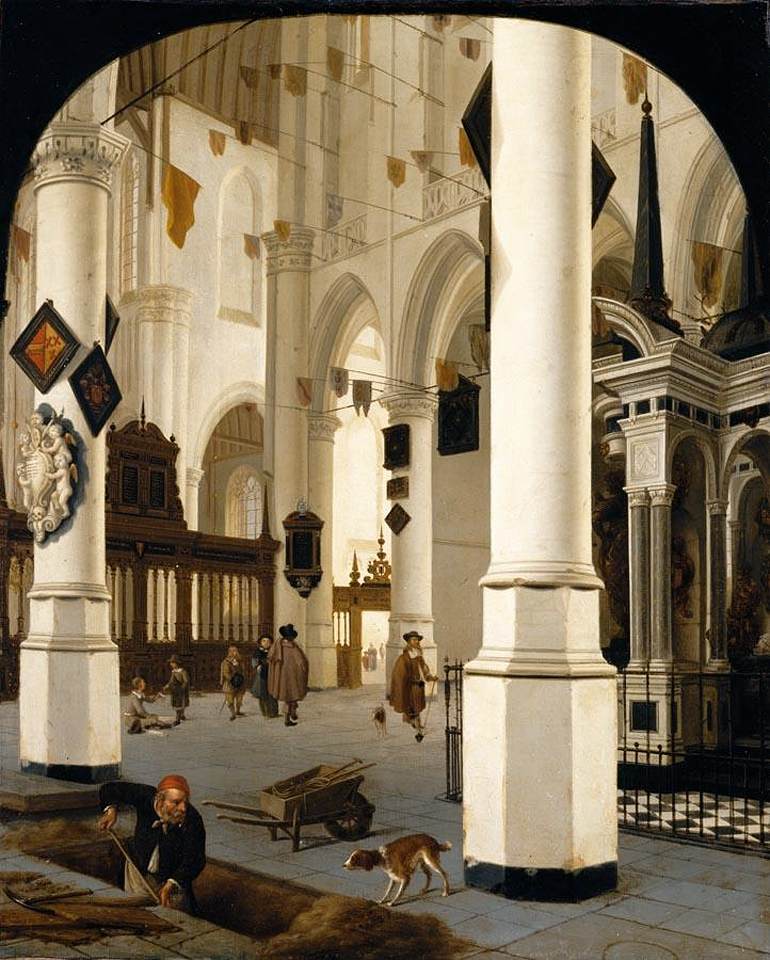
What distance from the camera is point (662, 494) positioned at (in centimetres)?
849

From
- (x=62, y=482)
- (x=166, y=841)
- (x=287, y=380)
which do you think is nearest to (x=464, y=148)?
(x=287, y=380)

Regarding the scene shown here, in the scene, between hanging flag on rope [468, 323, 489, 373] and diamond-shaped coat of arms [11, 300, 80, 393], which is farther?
hanging flag on rope [468, 323, 489, 373]

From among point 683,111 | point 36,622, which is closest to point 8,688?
point 36,622

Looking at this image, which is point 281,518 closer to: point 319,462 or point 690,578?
point 319,462

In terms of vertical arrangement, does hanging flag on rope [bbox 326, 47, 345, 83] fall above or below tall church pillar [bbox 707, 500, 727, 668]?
above

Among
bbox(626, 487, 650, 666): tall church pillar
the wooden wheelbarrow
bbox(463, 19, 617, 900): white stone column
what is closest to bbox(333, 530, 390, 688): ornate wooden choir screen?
the wooden wheelbarrow

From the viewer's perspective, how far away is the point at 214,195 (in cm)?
752

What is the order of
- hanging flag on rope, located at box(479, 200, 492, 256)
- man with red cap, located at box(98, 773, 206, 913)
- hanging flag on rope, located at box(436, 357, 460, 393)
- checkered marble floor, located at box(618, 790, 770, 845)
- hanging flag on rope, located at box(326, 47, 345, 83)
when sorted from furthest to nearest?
1. hanging flag on rope, located at box(436, 357, 460, 393)
2. checkered marble floor, located at box(618, 790, 770, 845)
3. hanging flag on rope, located at box(326, 47, 345, 83)
4. hanging flag on rope, located at box(479, 200, 492, 256)
5. man with red cap, located at box(98, 773, 206, 913)

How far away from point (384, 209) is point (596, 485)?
3.99 m

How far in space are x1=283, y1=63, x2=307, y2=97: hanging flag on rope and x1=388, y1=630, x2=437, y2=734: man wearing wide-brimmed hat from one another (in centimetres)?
398

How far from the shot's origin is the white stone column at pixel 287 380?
7410 mm

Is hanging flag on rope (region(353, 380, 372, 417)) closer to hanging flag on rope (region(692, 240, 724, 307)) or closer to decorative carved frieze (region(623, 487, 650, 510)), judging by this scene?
decorative carved frieze (region(623, 487, 650, 510))

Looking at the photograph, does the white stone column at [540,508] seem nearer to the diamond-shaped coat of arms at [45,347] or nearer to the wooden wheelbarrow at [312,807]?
the wooden wheelbarrow at [312,807]

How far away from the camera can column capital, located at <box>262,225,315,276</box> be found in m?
8.75
